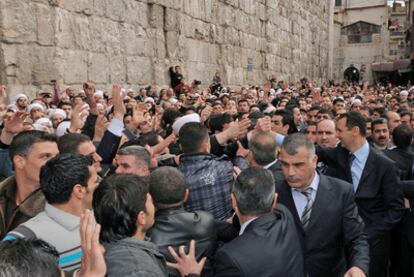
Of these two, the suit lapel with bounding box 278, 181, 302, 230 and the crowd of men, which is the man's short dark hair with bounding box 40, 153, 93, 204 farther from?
the suit lapel with bounding box 278, 181, 302, 230

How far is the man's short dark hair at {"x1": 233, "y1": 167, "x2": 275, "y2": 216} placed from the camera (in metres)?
2.47

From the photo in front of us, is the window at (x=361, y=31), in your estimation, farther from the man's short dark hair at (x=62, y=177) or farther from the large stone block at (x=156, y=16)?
the man's short dark hair at (x=62, y=177)

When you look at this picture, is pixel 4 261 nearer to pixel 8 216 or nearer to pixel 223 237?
pixel 8 216

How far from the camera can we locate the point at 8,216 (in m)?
2.76

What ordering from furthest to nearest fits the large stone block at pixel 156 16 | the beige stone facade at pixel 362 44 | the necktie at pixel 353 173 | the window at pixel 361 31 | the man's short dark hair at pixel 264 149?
the beige stone facade at pixel 362 44
the window at pixel 361 31
the large stone block at pixel 156 16
the necktie at pixel 353 173
the man's short dark hair at pixel 264 149

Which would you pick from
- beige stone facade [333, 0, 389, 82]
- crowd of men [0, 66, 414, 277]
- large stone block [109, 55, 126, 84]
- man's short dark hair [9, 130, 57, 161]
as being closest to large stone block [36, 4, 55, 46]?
large stone block [109, 55, 126, 84]

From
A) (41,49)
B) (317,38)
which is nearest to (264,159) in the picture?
(41,49)

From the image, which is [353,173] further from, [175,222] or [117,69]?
[117,69]

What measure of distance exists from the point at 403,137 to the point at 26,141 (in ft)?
12.0

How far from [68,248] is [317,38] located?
28.5 meters

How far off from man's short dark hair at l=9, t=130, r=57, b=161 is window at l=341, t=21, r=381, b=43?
48.0 metres

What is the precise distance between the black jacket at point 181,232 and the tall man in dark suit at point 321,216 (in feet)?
1.91

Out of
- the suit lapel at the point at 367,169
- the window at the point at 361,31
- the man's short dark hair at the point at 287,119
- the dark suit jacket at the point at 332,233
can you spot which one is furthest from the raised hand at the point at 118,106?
the window at the point at 361,31

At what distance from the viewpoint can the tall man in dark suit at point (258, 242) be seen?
2.26 metres
